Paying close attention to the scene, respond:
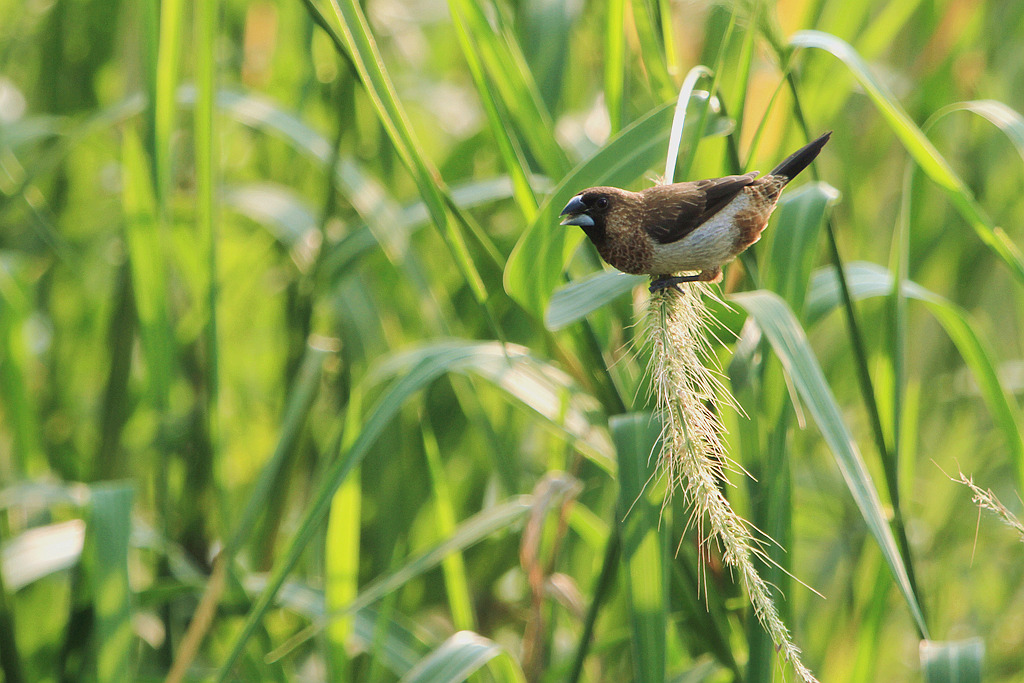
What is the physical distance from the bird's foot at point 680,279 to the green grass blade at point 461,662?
0.44 metres

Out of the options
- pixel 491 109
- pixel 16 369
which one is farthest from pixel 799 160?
pixel 16 369

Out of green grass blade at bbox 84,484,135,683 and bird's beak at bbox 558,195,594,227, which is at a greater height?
bird's beak at bbox 558,195,594,227

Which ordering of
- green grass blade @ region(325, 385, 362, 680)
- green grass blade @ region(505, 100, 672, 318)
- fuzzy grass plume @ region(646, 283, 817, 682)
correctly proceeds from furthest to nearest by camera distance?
green grass blade @ region(325, 385, 362, 680)
green grass blade @ region(505, 100, 672, 318)
fuzzy grass plume @ region(646, 283, 817, 682)

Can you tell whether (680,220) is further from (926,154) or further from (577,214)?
(926,154)

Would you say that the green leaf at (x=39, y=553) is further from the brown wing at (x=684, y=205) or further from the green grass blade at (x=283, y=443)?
the brown wing at (x=684, y=205)

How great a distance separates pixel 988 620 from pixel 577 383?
38.2 inches

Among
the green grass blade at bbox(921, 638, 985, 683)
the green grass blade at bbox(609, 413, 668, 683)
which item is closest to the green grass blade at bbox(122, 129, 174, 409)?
the green grass blade at bbox(609, 413, 668, 683)

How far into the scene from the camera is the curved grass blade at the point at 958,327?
0.80 meters

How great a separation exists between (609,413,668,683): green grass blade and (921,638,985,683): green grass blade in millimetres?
236

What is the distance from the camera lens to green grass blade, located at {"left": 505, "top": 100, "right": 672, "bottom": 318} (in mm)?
649

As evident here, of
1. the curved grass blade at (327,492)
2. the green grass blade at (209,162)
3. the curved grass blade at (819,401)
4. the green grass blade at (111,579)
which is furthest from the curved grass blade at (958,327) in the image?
the green grass blade at (111,579)

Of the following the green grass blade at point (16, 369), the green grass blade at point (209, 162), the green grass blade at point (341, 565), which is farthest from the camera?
the green grass blade at point (16, 369)

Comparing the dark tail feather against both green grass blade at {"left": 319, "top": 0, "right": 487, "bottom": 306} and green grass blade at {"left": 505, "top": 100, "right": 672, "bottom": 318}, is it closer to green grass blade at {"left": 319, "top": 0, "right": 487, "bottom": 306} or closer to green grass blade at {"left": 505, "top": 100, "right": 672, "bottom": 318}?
green grass blade at {"left": 505, "top": 100, "right": 672, "bottom": 318}

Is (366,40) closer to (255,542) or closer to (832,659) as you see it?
(255,542)
